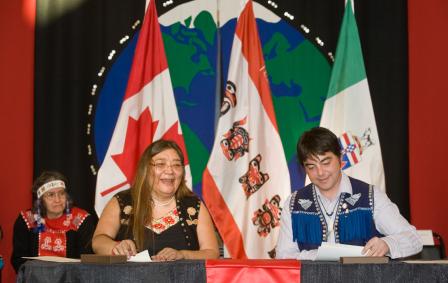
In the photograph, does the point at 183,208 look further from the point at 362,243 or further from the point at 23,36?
the point at 23,36

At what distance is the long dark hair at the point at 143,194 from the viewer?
2.88 meters

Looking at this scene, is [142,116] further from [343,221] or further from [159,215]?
[343,221]

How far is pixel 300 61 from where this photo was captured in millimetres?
5047

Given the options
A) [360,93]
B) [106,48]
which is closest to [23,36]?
[106,48]

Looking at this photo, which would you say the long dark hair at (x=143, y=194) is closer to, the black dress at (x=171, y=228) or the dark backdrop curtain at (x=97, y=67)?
the black dress at (x=171, y=228)

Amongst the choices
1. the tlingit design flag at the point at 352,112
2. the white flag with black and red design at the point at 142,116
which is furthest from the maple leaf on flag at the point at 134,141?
the tlingit design flag at the point at 352,112

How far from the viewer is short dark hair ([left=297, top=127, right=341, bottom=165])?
2.91m

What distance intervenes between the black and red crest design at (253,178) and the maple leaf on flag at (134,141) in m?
0.72

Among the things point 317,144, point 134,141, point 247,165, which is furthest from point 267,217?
point 317,144

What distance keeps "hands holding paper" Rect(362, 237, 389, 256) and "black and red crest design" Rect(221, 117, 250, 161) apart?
2270 millimetres

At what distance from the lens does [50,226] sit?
443 cm

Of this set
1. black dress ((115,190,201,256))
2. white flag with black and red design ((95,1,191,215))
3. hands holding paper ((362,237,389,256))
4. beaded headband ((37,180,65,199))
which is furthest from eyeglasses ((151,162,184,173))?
white flag with black and red design ((95,1,191,215))

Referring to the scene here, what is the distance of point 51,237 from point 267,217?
4.80 feet

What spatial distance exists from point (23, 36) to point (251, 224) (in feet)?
7.08
